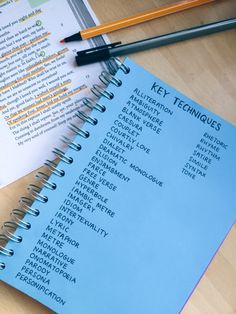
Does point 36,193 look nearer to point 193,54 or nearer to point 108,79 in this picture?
point 108,79

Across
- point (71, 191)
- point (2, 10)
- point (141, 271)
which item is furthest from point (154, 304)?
point (2, 10)

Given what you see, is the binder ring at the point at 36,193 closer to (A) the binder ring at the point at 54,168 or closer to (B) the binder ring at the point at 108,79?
(A) the binder ring at the point at 54,168

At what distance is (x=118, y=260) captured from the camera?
596 mm

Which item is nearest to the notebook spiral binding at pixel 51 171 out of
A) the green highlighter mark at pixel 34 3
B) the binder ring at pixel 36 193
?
the binder ring at pixel 36 193

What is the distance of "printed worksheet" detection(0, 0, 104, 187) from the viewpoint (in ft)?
2.09

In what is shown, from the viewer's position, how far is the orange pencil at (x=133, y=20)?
66 cm

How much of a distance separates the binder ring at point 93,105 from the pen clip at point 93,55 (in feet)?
0.17

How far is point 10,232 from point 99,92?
0.22 m

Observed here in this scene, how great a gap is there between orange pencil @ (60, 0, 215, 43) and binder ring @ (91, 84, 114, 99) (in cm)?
7

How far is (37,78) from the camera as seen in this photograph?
0.65m

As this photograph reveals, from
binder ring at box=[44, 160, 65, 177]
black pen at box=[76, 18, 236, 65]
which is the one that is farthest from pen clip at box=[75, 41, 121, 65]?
binder ring at box=[44, 160, 65, 177]

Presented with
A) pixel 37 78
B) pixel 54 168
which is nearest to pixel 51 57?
pixel 37 78

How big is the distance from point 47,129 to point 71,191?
10 centimetres

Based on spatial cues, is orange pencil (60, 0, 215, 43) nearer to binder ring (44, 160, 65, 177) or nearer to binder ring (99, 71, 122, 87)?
binder ring (99, 71, 122, 87)
